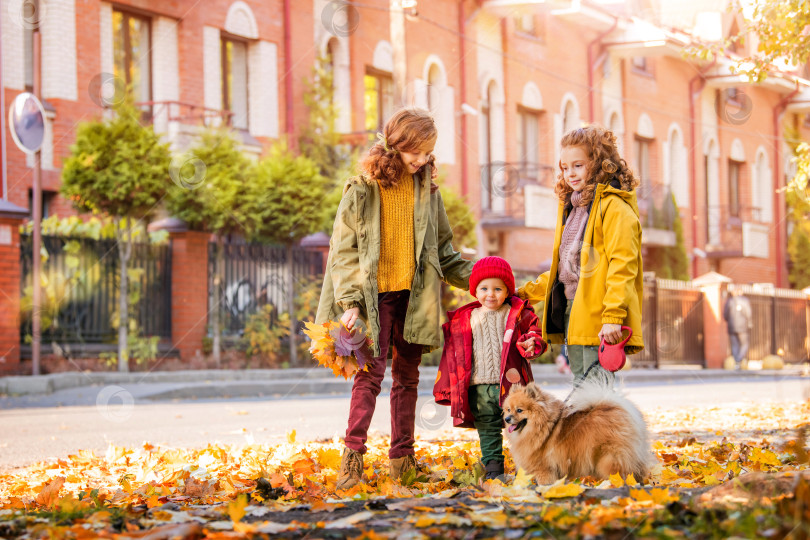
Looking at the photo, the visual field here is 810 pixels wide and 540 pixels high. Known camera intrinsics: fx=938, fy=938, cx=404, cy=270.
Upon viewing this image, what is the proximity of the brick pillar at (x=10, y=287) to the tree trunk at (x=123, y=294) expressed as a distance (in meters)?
1.61

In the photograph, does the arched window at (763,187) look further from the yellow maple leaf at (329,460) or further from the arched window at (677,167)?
the yellow maple leaf at (329,460)

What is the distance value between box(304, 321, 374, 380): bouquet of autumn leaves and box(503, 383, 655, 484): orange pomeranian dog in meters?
0.77

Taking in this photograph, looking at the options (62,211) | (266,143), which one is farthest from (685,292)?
(62,211)

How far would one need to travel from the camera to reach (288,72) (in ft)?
63.9

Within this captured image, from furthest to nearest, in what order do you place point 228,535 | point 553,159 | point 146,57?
point 553,159, point 146,57, point 228,535

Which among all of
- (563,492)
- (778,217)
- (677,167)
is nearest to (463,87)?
(677,167)

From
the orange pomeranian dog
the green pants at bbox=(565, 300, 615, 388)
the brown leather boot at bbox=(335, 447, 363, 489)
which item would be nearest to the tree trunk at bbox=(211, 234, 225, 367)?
the brown leather boot at bbox=(335, 447, 363, 489)

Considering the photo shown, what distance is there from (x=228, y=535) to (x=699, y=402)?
10192 millimetres

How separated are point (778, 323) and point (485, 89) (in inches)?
460

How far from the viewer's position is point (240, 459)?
560 centimetres

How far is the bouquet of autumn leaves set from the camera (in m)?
4.41

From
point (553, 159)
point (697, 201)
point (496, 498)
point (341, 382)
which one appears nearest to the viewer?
point (496, 498)

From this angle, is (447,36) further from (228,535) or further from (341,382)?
(228,535)

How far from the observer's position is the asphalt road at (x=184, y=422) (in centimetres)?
750
